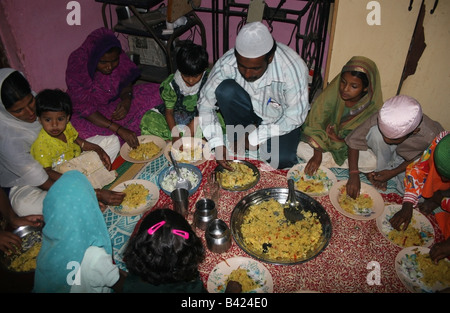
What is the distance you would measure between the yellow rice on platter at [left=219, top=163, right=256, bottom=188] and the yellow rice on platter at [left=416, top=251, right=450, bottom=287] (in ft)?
4.71

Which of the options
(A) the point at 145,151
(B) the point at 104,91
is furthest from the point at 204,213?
(B) the point at 104,91

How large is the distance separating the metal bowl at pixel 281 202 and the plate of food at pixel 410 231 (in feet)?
1.45

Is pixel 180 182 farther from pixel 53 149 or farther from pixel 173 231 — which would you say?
pixel 53 149

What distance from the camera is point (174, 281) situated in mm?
1843

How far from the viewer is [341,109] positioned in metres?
3.08

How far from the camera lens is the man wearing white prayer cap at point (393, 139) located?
2.46 metres

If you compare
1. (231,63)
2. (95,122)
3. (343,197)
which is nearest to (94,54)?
(95,122)

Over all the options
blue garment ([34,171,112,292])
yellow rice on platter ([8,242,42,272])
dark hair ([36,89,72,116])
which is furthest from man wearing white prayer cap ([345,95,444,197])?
dark hair ([36,89,72,116])

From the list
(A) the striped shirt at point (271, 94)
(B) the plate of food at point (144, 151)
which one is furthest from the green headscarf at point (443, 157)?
(B) the plate of food at point (144, 151)

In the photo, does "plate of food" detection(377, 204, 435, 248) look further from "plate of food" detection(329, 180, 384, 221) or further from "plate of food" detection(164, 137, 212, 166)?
"plate of food" detection(164, 137, 212, 166)

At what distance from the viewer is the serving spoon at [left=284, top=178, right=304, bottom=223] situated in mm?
2447
